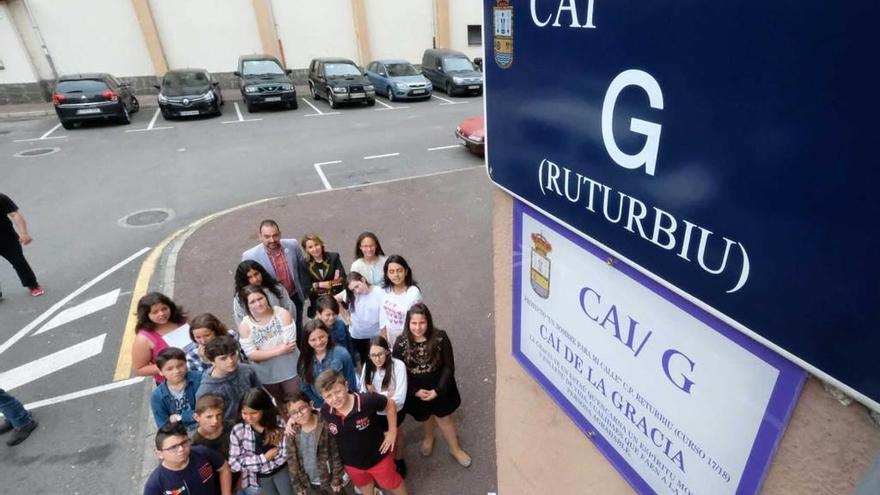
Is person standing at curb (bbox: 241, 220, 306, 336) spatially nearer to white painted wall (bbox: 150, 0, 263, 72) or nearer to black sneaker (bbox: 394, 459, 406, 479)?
black sneaker (bbox: 394, 459, 406, 479)

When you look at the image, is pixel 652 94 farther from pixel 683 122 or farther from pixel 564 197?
pixel 564 197

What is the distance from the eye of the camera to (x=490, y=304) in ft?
19.0

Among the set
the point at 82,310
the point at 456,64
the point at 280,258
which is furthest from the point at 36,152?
the point at 456,64

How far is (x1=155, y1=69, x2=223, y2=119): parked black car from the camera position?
14820 mm

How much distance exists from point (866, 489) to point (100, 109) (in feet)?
58.4

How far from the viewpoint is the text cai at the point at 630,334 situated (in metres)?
1.11

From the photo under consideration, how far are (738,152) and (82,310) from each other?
7096 millimetres

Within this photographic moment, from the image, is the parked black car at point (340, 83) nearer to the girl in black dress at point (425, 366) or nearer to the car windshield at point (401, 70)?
the car windshield at point (401, 70)

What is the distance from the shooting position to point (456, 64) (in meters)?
18.9

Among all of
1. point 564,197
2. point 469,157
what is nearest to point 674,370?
point 564,197

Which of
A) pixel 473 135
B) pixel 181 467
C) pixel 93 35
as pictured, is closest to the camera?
pixel 181 467

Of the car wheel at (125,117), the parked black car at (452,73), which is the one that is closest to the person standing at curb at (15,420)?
the car wheel at (125,117)

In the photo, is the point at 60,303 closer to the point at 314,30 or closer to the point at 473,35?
the point at 314,30

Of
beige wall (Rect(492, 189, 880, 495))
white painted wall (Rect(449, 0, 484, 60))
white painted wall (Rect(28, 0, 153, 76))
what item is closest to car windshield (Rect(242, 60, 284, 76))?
white painted wall (Rect(28, 0, 153, 76))
